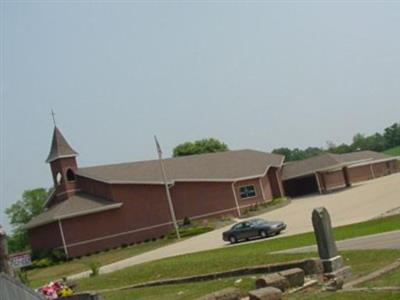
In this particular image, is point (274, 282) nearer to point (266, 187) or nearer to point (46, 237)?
point (46, 237)

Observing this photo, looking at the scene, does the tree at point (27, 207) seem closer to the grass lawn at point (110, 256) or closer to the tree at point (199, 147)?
the tree at point (199, 147)

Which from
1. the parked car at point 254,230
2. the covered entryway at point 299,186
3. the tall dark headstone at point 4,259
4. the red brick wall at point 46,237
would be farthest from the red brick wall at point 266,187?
the tall dark headstone at point 4,259

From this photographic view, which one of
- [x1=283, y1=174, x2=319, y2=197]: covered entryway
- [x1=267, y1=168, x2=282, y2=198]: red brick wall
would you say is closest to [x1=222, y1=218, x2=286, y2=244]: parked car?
[x1=267, y1=168, x2=282, y2=198]: red brick wall

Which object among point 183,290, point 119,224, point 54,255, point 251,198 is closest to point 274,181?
point 251,198

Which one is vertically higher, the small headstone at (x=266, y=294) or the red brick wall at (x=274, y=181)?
the red brick wall at (x=274, y=181)

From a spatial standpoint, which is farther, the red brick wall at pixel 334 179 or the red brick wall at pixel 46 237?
the red brick wall at pixel 334 179

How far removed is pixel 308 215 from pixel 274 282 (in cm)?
3624

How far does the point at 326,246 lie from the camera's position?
47.0 ft

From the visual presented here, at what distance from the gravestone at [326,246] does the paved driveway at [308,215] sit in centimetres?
2174

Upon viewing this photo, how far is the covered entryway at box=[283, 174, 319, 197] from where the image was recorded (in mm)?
76375

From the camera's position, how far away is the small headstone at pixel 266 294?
1148 centimetres

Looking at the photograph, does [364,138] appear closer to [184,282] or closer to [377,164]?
[377,164]

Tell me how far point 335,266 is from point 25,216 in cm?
11044

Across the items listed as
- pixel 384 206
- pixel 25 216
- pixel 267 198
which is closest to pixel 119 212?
pixel 267 198
